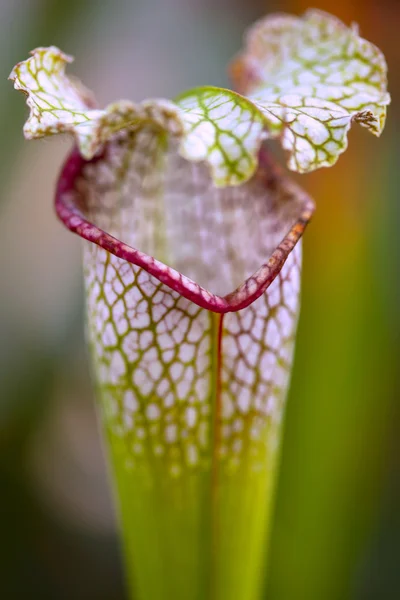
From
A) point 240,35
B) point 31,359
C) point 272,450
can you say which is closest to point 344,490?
point 272,450

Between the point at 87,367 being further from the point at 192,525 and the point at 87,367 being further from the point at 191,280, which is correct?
the point at 191,280

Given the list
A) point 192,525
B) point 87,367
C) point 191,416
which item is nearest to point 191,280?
→ point 191,416

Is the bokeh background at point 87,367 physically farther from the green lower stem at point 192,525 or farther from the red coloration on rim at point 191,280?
the red coloration on rim at point 191,280

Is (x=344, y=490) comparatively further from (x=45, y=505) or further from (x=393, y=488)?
(x=45, y=505)

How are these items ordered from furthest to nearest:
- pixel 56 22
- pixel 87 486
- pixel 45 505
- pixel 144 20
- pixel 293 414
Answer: pixel 144 20
pixel 87 486
pixel 45 505
pixel 56 22
pixel 293 414

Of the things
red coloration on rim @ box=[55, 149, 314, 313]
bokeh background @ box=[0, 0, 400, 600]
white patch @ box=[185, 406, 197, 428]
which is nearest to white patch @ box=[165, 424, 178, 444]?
white patch @ box=[185, 406, 197, 428]

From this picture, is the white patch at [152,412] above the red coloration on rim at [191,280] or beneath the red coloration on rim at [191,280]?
beneath

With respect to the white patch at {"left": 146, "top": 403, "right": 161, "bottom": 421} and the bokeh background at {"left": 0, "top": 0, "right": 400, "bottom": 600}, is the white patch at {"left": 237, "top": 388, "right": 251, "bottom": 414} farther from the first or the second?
the bokeh background at {"left": 0, "top": 0, "right": 400, "bottom": 600}

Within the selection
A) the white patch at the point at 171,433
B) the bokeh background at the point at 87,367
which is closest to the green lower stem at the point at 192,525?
the white patch at the point at 171,433

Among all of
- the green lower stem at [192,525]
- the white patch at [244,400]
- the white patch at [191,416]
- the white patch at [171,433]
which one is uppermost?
the white patch at [244,400]
